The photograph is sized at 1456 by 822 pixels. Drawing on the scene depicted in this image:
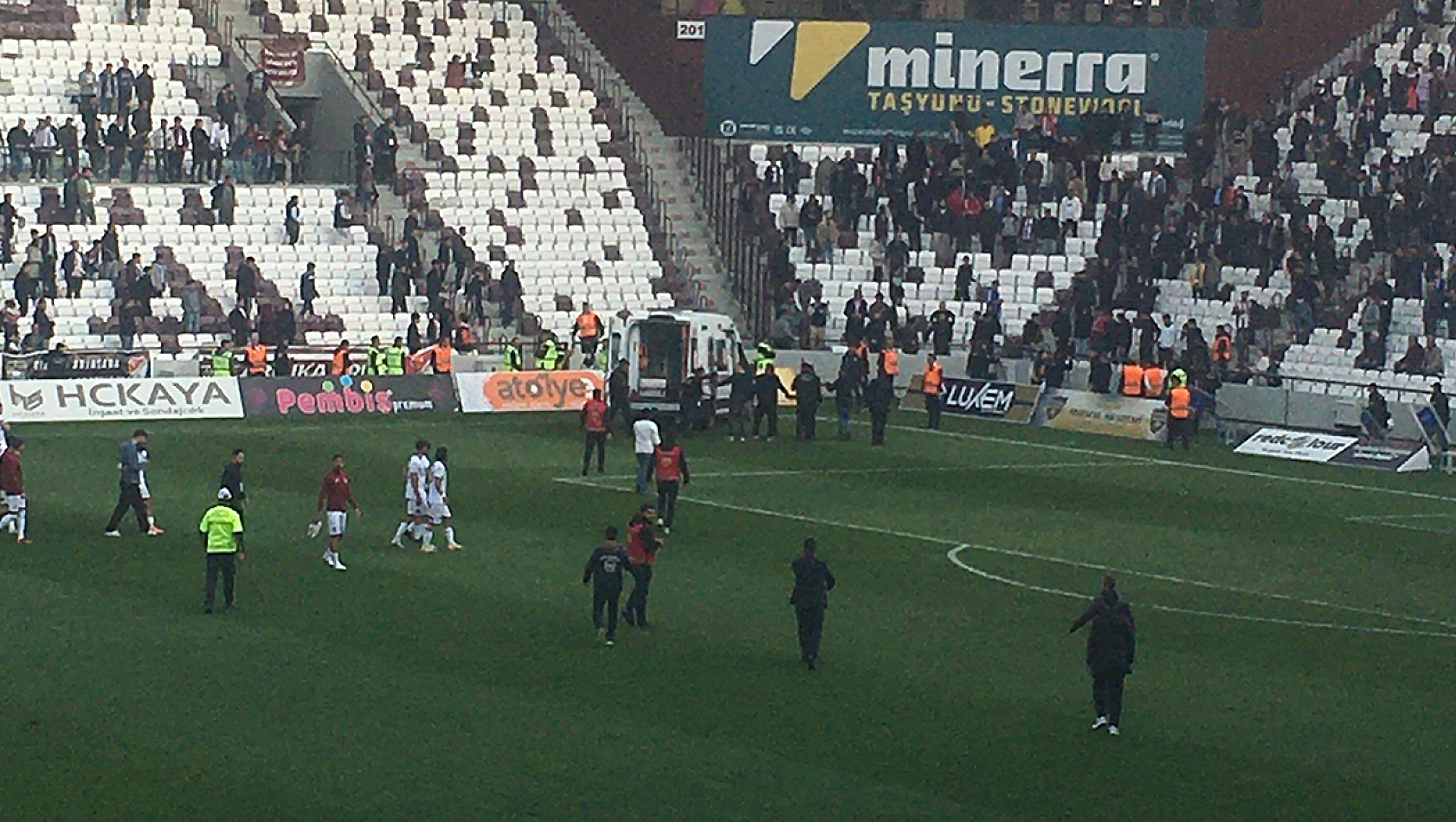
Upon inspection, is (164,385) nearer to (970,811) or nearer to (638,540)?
(638,540)

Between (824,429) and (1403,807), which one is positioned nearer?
(1403,807)

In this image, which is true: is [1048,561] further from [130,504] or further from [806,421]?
[806,421]

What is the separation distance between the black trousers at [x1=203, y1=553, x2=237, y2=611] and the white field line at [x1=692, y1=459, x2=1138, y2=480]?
1516 cm

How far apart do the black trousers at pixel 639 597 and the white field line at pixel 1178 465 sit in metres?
19.2

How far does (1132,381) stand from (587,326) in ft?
40.2

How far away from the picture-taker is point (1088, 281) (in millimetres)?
59812

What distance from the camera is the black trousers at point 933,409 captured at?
53688mm

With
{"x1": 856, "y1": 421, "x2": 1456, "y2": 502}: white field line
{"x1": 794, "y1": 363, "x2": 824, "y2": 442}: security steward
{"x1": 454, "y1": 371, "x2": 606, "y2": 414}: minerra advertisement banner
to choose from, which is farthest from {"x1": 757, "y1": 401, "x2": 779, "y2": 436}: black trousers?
{"x1": 454, "y1": 371, "x2": 606, "y2": 414}: minerra advertisement banner

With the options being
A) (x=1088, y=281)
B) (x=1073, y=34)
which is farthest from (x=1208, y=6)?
(x=1088, y=281)

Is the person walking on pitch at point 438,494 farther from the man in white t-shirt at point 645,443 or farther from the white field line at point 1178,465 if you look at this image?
the white field line at point 1178,465

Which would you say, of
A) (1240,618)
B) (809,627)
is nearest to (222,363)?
(1240,618)

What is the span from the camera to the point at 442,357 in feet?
185

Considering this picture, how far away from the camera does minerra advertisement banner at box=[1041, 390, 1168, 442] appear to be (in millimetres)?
52656

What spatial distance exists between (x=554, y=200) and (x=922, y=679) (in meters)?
39.7
